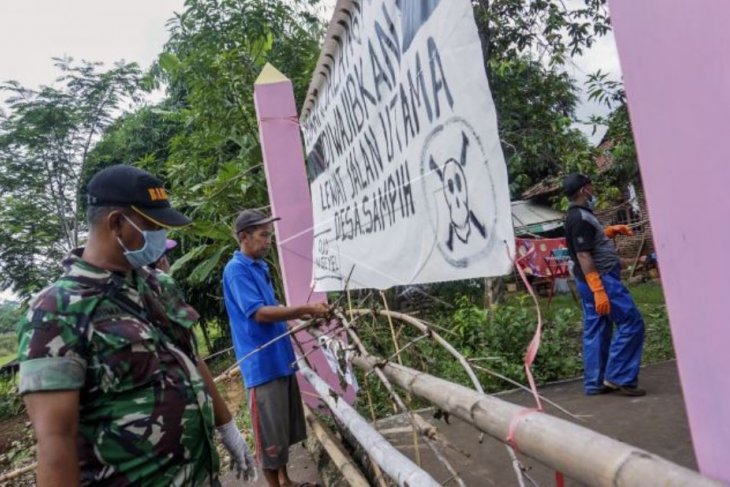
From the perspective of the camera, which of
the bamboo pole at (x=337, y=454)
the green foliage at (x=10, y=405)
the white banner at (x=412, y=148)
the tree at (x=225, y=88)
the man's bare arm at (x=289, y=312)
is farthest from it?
the green foliage at (x=10, y=405)

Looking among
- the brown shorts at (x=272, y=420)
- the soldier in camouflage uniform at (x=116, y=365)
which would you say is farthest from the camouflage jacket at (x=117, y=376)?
the brown shorts at (x=272, y=420)

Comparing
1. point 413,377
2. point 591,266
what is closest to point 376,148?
point 413,377

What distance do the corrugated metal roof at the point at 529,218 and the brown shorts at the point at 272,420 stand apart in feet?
5.42

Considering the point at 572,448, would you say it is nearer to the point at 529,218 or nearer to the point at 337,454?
the point at 337,454

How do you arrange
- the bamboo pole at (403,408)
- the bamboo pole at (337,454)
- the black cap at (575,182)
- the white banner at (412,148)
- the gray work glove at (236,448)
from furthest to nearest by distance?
the black cap at (575,182) → the bamboo pole at (337,454) → the gray work glove at (236,448) → the bamboo pole at (403,408) → the white banner at (412,148)

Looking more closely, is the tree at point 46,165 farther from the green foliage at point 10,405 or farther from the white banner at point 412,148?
the white banner at point 412,148

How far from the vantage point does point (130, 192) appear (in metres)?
1.66

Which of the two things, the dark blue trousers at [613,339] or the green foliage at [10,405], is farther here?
the green foliage at [10,405]

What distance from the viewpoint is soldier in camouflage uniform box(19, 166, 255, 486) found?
1391mm

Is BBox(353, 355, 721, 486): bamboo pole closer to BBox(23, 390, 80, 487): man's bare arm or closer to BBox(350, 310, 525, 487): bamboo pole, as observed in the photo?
BBox(350, 310, 525, 487): bamboo pole

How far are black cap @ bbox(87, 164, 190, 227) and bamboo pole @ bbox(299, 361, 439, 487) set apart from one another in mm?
966

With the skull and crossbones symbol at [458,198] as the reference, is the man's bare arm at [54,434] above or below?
below

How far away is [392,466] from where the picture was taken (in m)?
1.55

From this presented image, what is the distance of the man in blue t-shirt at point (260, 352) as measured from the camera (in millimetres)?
2988
